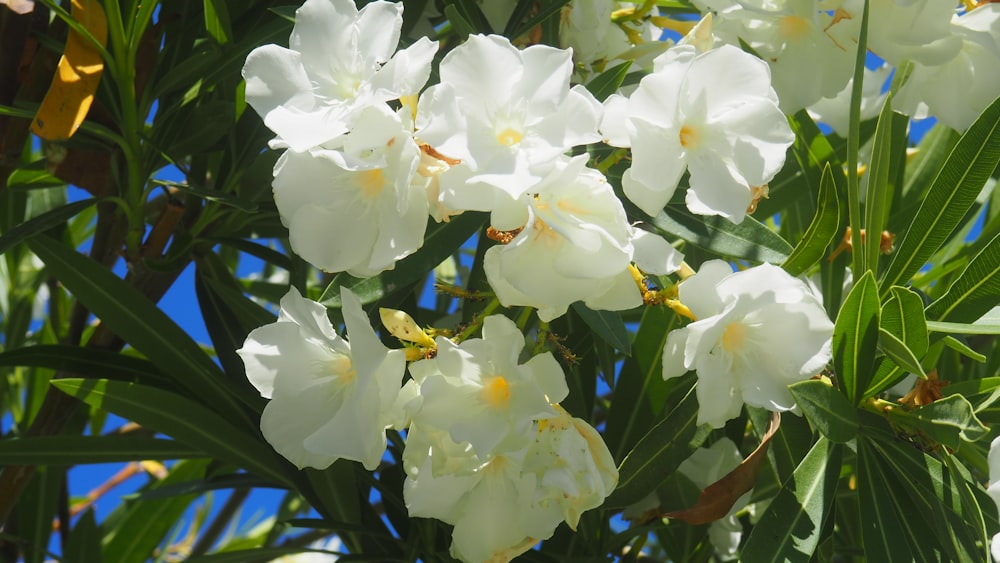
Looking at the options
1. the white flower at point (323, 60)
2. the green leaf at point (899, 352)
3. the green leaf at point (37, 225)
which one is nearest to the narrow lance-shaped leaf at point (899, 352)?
the green leaf at point (899, 352)

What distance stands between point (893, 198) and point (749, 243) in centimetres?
51

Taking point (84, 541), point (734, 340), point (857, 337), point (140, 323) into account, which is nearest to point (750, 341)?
point (734, 340)

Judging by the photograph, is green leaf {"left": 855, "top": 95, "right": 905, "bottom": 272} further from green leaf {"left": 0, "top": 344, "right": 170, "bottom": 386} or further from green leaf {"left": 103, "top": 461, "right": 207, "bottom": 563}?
green leaf {"left": 103, "top": 461, "right": 207, "bottom": 563}

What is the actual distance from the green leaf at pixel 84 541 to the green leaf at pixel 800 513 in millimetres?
1118

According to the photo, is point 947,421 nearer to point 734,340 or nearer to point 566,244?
point 734,340

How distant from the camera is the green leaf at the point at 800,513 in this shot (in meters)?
0.89

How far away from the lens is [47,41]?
1.34 meters

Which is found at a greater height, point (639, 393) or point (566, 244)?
point (566, 244)

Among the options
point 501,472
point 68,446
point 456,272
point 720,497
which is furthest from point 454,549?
point 456,272

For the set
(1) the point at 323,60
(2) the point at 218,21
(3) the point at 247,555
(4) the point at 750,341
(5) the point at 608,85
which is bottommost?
(4) the point at 750,341

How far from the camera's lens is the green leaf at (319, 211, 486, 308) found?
3.16 feet

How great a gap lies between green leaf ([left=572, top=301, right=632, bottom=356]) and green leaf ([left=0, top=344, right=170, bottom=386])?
0.67 meters

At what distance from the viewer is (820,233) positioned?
38.4 inches

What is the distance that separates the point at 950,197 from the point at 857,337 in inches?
8.6
